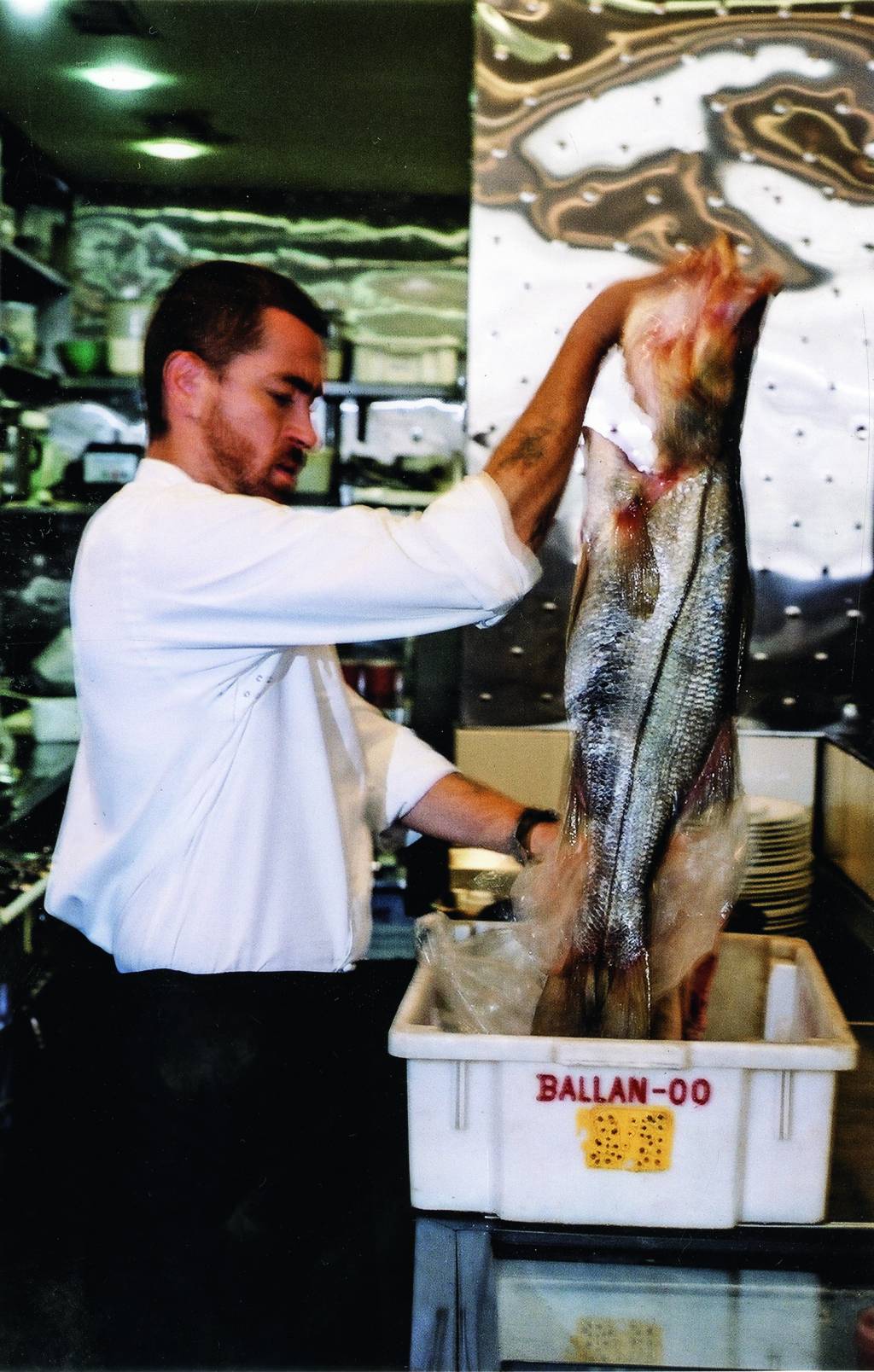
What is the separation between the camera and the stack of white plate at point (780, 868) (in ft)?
7.01

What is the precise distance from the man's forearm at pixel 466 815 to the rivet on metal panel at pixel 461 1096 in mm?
702

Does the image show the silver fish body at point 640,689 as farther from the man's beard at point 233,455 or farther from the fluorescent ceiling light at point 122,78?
the fluorescent ceiling light at point 122,78

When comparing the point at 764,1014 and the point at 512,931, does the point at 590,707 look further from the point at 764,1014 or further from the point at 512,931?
the point at 764,1014

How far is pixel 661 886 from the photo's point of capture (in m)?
1.17

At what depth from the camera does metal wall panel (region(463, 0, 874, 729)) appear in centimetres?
260

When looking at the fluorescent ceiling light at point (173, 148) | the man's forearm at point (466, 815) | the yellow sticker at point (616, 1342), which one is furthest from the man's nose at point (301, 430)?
the fluorescent ceiling light at point (173, 148)

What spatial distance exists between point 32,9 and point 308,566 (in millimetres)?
3022

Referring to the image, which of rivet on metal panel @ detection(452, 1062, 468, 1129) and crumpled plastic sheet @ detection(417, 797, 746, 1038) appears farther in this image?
crumpled plastic sheet @ detection(417, 797, 746, 1038)

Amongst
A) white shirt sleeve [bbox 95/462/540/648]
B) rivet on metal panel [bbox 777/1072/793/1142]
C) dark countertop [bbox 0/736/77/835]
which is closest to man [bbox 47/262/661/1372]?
white shirt sleeve [bbox 95/462/540/648]

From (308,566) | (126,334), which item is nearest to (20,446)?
(126,334)

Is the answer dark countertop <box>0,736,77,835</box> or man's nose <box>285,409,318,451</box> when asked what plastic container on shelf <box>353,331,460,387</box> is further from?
man's nose <box>285,409,318,451</box>

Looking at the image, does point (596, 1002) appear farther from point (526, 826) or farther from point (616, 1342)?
point (526, 826)

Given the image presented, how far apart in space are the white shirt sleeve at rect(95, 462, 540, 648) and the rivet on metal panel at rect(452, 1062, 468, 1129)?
0.40 meters

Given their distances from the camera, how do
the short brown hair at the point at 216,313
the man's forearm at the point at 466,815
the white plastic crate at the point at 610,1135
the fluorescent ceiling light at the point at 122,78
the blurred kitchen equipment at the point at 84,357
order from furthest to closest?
the blurred kitchen equipment at the point at 84,357
the fluorescent ceiling light at the point at 122,78
the man's forearm at the point at 466,815
the short brown hair at the point at 216,313
the white plastic crate at the point at 610,1135
